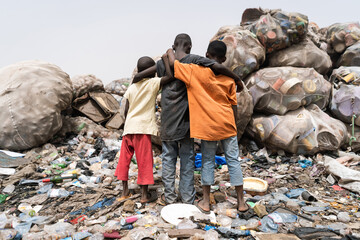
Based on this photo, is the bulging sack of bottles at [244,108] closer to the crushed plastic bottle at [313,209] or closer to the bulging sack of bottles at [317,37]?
the crushed plastic bottle at [313,209]

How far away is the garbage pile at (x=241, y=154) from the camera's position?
6.88 ft

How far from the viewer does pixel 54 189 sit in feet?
9.61

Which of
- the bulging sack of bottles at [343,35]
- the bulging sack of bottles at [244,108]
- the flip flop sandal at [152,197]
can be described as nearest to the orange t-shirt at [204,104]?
the flip flop sandal at [152,197]

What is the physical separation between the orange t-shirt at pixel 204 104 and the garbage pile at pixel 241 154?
2.30 feet

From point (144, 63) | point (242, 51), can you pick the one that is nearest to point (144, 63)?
point (144, 63)

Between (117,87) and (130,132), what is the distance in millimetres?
4597

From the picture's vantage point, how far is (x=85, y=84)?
18.1ft

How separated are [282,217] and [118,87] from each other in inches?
216

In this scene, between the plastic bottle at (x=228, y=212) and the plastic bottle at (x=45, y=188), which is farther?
the plastic bottle at (x=45, y=188)

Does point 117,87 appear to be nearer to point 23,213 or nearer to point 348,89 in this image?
point 23,213

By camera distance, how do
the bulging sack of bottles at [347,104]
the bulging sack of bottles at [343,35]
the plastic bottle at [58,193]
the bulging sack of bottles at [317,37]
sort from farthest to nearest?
the bulging sack of bottles at [343,35], the bulging sack of bottles at [317,37], the bulging sack of bottles at [347,104], the plastic bottle at [58,193]

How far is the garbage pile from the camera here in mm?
2096

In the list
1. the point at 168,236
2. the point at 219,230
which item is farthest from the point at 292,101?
the point at 168,236

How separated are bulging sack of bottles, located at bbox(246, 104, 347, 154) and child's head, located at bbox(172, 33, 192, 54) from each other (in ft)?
7.01
